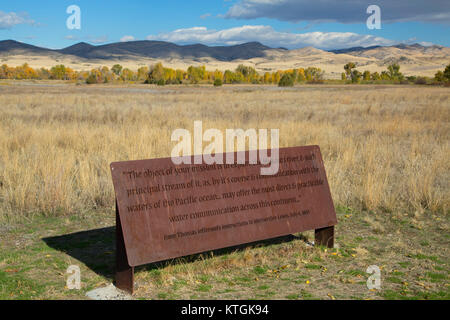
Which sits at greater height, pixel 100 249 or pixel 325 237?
pixel 325 237

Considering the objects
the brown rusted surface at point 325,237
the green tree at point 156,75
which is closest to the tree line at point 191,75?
the green tree at point 156,75

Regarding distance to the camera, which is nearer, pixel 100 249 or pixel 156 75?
pixel 100 249

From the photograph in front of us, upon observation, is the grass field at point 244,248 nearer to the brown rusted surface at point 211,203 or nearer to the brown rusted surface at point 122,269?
the brown rusted surface at point 122,269

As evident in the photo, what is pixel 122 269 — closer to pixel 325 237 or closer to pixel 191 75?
pixel 325 237

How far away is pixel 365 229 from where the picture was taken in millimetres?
6633

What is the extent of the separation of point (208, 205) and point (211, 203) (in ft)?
0.15

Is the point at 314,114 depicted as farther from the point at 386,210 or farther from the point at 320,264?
the point at 320,264

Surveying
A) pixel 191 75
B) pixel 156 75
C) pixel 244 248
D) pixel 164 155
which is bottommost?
pixel 244 248

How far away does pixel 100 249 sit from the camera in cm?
569

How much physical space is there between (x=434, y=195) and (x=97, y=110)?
16.0 metres

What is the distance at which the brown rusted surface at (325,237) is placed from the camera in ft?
18.9

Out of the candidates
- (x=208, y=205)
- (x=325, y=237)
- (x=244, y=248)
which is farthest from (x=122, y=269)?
(x=325, y=237)

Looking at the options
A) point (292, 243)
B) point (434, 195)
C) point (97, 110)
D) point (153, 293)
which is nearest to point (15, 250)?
point (153, 293)

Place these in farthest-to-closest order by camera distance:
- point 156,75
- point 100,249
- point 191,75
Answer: point 191,75 < point 156,75 < point 100,249
